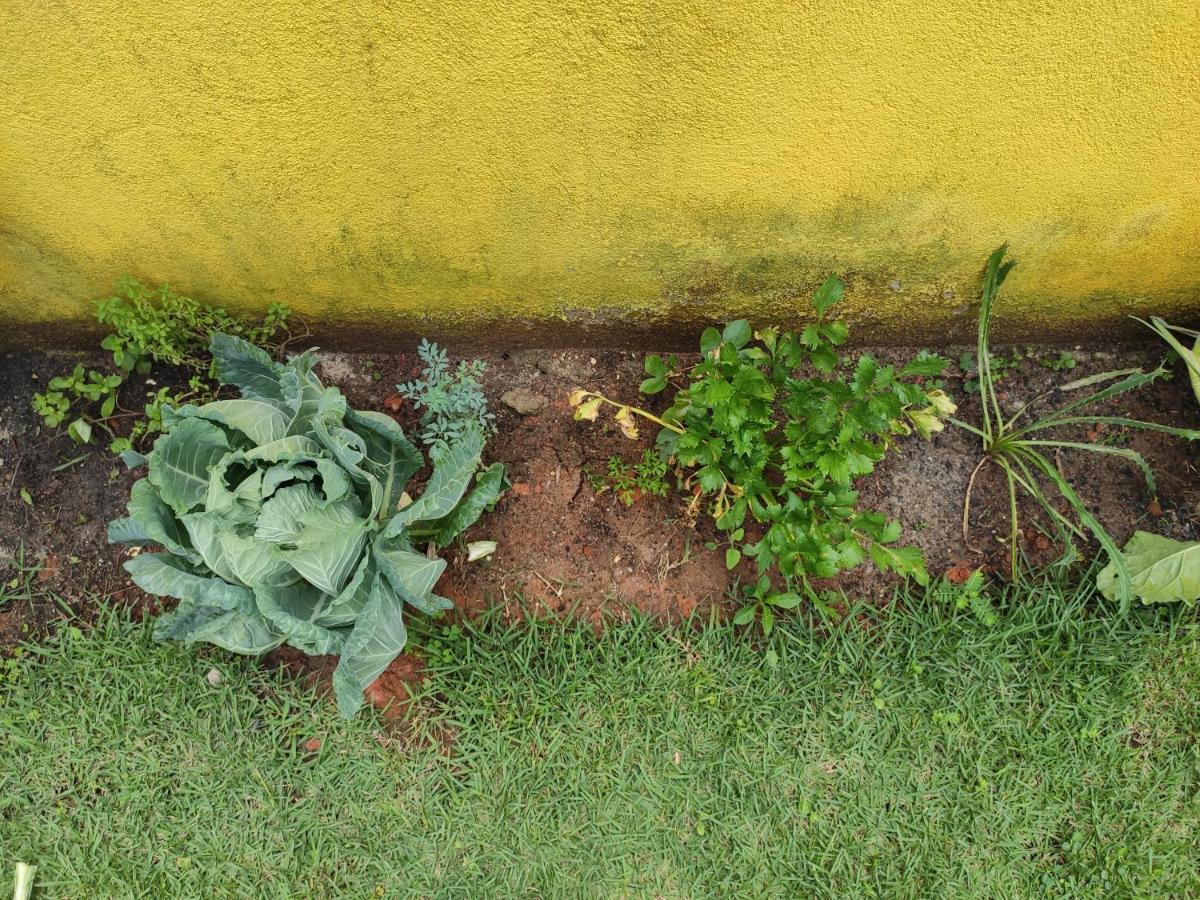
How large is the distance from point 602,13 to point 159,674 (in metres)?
2.34

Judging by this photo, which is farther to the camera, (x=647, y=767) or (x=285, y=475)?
(x=647, y=767)

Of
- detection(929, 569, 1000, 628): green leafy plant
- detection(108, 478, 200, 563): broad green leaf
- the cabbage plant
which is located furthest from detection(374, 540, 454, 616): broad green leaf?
detection(929, 569, 1000, 628): green leafy plant

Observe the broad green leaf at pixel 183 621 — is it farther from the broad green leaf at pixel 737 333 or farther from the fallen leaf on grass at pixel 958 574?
the fallen leaf on grass at pixel 958 574

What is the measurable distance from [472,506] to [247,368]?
792mm

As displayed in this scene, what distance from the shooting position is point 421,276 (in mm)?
2369

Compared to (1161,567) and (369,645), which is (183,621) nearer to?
(369,645)

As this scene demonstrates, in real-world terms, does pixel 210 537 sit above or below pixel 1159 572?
above

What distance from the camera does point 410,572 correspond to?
213cm

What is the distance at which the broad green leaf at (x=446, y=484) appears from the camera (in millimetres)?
2096

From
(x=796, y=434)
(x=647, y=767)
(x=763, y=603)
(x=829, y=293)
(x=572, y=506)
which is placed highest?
(x=829, y=293)

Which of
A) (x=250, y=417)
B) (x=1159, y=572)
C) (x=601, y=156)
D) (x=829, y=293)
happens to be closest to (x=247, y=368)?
(x=250, y=417)

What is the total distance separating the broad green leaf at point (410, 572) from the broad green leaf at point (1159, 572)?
2122mm

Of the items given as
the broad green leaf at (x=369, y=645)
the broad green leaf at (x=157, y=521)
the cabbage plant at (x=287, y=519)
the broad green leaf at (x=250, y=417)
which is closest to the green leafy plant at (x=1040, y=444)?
the cabbage plant at (x=287, y=519)

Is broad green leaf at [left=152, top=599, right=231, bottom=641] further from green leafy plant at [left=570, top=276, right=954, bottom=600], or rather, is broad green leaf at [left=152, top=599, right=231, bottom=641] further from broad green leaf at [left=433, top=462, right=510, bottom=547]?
green leafy plant at [left=570, top=276, right=954, bottom=600]
